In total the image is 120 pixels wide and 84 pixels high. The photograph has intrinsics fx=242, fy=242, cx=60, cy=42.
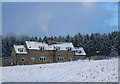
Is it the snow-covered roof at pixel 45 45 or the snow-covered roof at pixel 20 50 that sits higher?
the snow-covered roof at pixel 45 45

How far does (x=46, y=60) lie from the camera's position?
67938 mm

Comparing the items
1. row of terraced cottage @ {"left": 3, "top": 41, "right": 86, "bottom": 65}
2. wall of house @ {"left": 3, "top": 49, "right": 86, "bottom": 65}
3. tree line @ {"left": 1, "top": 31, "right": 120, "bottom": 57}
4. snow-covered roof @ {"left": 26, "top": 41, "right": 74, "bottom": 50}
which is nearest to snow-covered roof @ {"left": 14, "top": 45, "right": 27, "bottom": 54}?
row of terraced cottage @ {"left": 3, "top": 41, "right": 86, "bottom": 65}

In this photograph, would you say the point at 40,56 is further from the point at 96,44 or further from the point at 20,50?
the point at 96,44

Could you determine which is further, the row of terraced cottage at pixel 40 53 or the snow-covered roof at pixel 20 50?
the snow-covered roof at pixel 20 50

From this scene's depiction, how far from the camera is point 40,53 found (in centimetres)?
6769

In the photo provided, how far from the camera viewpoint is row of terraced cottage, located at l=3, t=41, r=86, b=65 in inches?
2560

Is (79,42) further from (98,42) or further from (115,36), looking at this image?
(115,36)

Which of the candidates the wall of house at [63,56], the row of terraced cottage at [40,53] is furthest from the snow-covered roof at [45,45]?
the wall of house at [63,56]

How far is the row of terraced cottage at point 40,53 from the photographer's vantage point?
65.0m

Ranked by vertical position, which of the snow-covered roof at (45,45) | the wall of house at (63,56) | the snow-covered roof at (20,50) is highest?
the snow-covered roof at (45,45)

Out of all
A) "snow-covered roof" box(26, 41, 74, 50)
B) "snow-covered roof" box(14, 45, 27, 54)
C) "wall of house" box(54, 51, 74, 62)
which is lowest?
"wall of house" box(54, 51, 74, 62)

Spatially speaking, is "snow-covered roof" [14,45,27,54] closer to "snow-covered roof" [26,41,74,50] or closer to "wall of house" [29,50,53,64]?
"snow-covered roof" [26,41,74,50]

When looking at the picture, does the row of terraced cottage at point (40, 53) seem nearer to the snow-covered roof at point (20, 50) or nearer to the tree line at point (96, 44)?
the snow-covered roof at point (20, 50)

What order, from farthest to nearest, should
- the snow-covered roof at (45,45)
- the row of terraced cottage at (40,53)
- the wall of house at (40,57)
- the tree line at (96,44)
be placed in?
1. the tree line at (96,44)
2. the snow-covered roof at (45,45)
3. the row of terraced cottage at (40,53)
4. the wall of house at (40,57)
